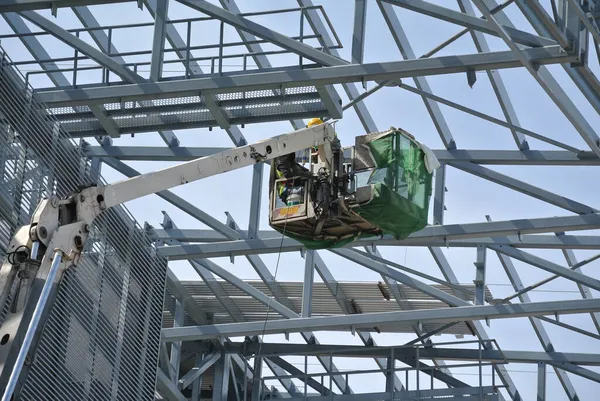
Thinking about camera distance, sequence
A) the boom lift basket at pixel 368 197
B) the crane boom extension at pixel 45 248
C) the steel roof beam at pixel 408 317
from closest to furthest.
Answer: the crane boom extension at pixel 45 248, the boom lift basket at pixel 368 197, the steel roof beam at pixel 408 317

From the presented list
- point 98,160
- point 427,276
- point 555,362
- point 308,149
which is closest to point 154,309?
point 98,160

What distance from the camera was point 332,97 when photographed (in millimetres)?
25531

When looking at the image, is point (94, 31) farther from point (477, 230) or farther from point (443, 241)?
point (477, 230)

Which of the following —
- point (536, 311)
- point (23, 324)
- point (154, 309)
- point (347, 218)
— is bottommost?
point (23, 324)

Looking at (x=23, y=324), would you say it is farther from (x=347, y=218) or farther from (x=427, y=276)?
(x=427, y=276)

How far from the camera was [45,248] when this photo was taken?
16.2 meters

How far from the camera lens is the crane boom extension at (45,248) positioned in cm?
1509

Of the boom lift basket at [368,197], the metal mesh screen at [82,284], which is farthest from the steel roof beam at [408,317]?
the boom lift basket at [368,197]

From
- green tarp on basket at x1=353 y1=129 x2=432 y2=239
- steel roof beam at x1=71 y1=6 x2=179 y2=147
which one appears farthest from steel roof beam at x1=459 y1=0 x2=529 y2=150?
steel roof beam at x1=71 y1=6 x2=179 y2=147

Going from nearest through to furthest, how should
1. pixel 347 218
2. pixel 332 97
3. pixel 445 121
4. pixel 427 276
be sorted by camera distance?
1. pixel 347 218
2. pixel 332 97
3. pixel 445 121
4. pixel 427 276

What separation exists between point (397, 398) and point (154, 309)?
10.0m

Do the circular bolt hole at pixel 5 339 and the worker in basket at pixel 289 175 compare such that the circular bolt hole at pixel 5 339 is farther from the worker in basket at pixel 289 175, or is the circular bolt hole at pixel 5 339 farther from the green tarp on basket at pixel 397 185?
the green tarp on basket at pixel 397 185

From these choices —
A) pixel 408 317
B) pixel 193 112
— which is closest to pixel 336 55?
pixel 193 112

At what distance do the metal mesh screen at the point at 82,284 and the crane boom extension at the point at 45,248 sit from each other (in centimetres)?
551
